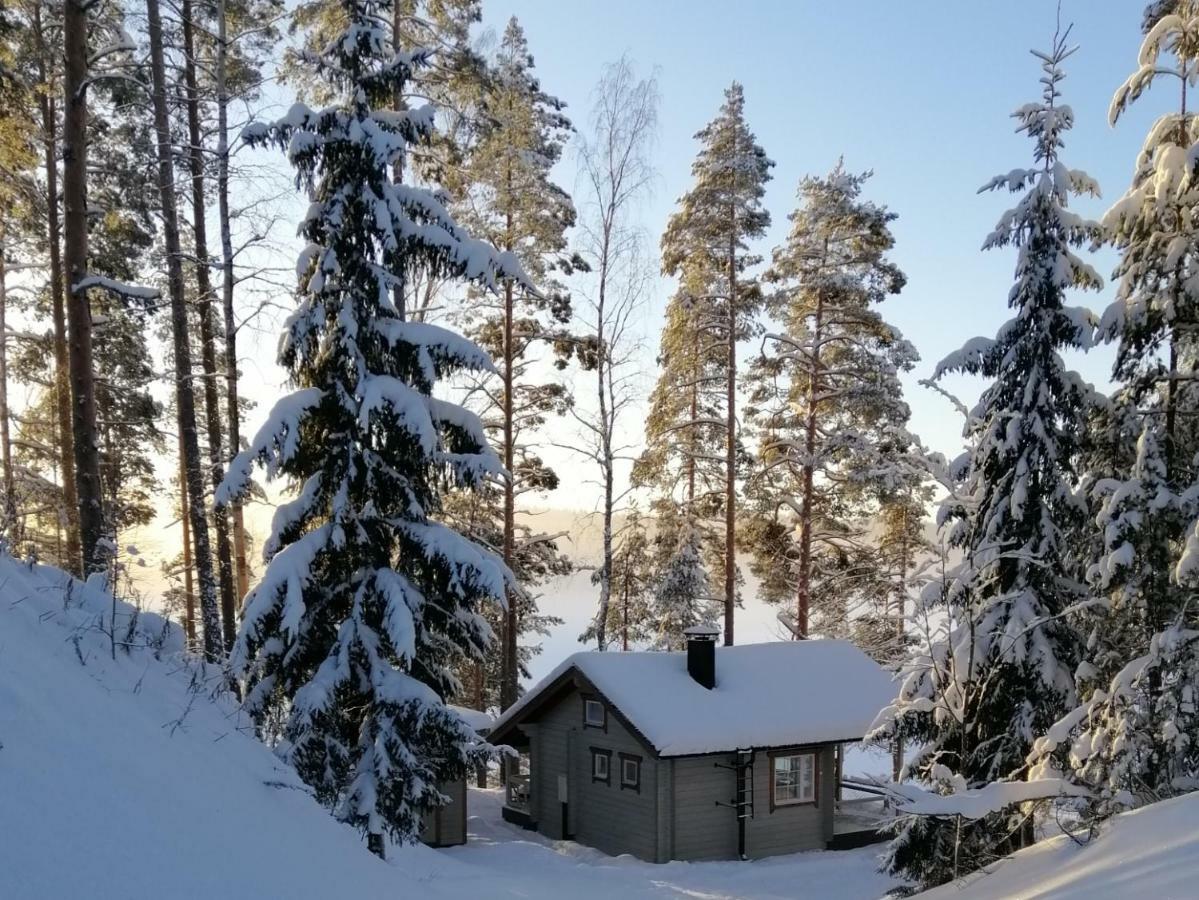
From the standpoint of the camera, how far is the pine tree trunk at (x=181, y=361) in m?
14.6

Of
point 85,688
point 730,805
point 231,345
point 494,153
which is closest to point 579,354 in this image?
point 494,153

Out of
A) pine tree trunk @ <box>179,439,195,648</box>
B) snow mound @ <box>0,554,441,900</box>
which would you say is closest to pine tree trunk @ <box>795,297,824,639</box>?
pine tree trunk @ <box>179,439,195,648</box>

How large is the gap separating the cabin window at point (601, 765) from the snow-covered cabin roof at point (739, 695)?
1.75 meters

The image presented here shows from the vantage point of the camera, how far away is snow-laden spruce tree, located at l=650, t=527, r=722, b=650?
2688 cm

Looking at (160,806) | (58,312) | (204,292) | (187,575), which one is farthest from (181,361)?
(160,806)

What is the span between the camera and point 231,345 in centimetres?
1619

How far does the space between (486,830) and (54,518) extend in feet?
41.8

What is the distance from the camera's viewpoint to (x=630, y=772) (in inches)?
790

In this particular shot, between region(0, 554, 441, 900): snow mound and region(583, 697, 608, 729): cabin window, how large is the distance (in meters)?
13.6

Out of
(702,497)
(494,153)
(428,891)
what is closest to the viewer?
(428,891)

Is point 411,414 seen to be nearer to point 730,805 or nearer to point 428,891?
point 428,891

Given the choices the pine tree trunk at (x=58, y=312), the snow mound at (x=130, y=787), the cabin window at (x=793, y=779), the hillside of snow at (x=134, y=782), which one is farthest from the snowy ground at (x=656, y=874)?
the pine tree trunk at (x=58, y=312)

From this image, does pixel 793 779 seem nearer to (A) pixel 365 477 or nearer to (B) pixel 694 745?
(B) pixel 694 745

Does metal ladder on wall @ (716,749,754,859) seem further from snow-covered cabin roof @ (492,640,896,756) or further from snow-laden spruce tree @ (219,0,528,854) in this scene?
snow-laden spruce tree @ (219,0,528,854)
